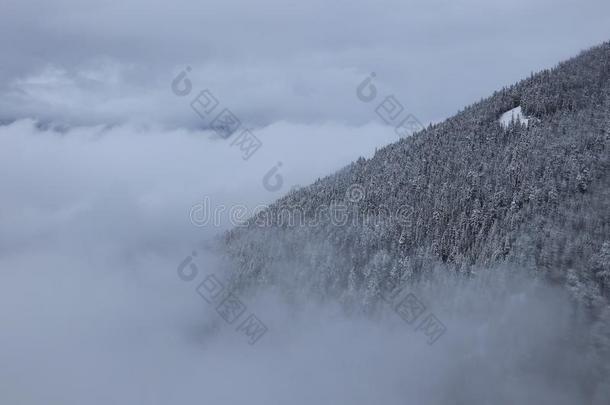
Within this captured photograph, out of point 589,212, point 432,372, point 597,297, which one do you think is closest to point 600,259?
point 597,297

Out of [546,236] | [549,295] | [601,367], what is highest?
[546,236]

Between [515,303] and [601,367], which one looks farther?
[515,303]

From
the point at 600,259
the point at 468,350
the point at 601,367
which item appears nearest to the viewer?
the point at 601,367

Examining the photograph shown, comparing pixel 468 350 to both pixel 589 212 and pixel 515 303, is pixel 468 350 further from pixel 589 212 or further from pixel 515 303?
pixel 589 212

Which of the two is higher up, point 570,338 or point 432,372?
point 432,372

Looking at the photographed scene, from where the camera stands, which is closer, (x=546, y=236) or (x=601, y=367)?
(x=601, y=367)

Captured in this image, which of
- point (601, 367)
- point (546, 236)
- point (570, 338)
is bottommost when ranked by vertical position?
point (601, 367)

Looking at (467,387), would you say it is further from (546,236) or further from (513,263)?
(546,236)

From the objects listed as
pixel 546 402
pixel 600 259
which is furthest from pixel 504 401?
pixel 600 259

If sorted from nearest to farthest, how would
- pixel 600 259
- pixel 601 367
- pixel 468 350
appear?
pixel 601 367 → pixel 600 259 → pixel 468 350
